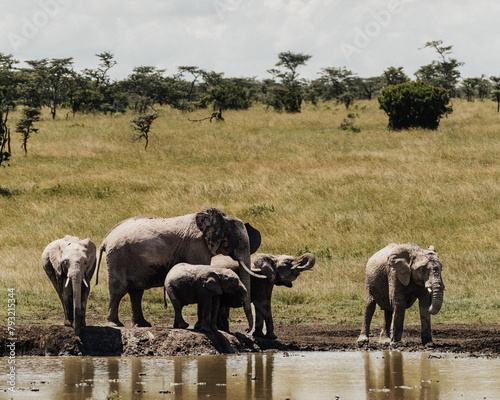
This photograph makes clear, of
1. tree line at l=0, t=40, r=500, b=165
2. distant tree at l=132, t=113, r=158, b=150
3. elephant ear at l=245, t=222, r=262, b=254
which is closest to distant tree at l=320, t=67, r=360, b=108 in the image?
tree line at l=0, t=40, r=500, b=165

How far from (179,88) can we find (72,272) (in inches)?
2516

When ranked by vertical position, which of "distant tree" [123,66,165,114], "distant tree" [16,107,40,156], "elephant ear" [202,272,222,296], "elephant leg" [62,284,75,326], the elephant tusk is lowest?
"elephant leg" [62,284,75,326]

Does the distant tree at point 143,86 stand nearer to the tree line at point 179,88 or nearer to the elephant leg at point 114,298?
the tree line at point 179,88

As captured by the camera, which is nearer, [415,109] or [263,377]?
[263,377]

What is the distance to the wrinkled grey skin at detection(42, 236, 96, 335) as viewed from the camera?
1391 cm

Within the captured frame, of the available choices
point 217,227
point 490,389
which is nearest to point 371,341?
point 217,227

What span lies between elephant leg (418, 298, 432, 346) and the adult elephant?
2.97 meters

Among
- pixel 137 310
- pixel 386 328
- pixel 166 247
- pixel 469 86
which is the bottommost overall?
pixel 386 328

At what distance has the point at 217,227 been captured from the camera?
1606cm

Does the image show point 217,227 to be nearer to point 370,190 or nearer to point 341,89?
point 370,190

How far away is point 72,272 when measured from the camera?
1394 centimetres

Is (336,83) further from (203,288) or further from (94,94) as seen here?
(203,288)

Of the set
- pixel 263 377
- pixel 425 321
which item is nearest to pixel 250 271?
pixel 425 321

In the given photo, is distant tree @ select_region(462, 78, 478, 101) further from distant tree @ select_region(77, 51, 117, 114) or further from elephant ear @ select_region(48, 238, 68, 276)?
elephant ear @ select_region(48, 238, 68, 276)
